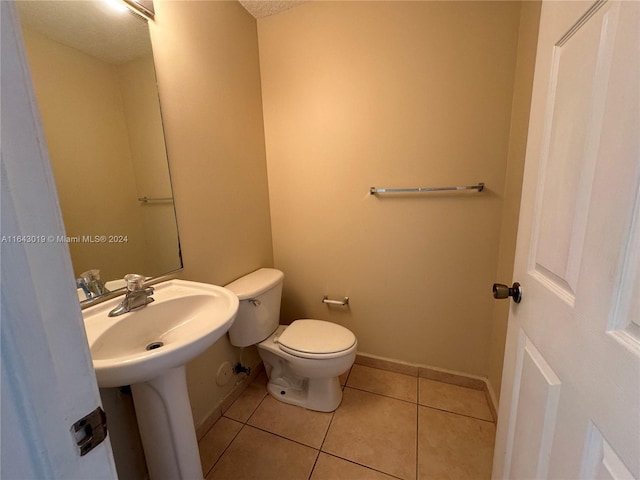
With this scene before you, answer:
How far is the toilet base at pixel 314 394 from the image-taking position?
1.45 meters

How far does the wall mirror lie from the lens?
791 mm

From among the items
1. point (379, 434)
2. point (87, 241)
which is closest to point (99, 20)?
point (87, 241)

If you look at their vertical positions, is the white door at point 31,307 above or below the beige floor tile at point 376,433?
above

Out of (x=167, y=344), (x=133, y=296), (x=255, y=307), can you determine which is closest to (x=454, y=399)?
(x=255, y=307)

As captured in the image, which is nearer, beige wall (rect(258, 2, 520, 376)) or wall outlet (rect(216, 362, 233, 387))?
beige wall (rect(258, 2, 520, 376))

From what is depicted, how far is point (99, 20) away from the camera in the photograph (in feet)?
2.97

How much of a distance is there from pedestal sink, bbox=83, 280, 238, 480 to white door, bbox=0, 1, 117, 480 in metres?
0.41

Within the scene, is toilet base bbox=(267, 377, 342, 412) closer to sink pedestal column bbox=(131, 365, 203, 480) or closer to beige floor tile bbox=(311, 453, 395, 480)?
beige floor tile bbox=(311, 453, 395, 480)

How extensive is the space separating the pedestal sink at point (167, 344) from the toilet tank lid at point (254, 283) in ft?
0.98

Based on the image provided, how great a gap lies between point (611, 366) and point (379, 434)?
4.11 ft

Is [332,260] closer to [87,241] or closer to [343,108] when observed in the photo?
[343,108]

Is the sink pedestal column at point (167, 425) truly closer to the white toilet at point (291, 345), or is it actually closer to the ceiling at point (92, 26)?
the white toilet at point (291, 345)

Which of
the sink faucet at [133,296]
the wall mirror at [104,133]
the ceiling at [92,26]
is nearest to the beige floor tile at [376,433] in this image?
the sink faucet at [133,296]

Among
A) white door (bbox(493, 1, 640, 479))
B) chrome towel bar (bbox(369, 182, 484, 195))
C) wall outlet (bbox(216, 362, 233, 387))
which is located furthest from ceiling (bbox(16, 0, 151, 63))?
wall outlet (bbox(216, 362, 233, 387))
